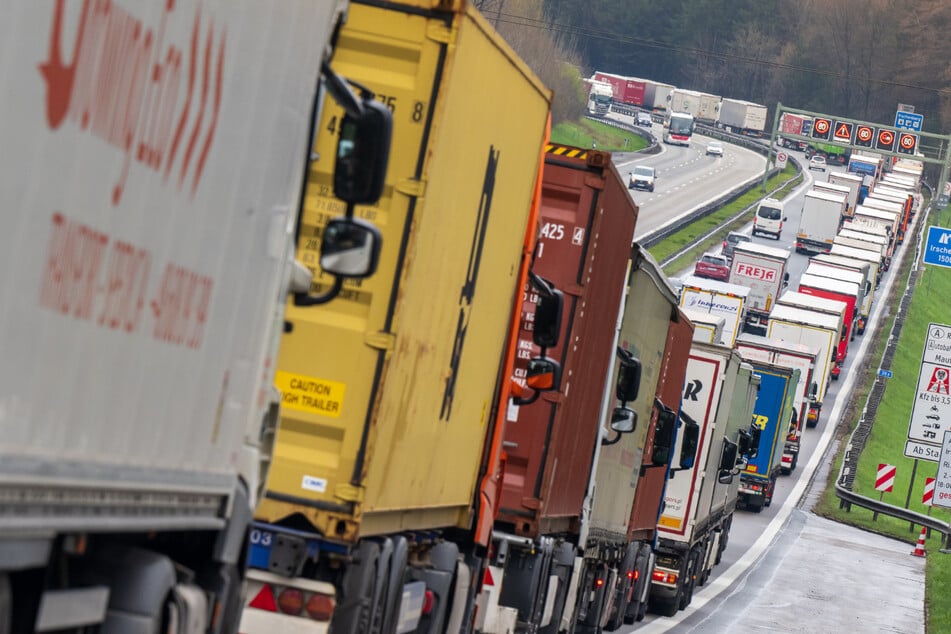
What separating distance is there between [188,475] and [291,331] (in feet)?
8.55

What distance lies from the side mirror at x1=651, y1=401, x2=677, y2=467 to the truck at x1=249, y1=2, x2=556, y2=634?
1023cm

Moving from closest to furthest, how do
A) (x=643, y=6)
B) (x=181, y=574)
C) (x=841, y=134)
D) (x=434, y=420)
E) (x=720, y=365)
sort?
(x=181, y=574)
(x=434, y=420)
(x=720, y=365)
(x=841, y=134)
(x=643, y=6)

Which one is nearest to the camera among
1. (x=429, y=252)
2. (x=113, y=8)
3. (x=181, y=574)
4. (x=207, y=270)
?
(x=113, y=8)

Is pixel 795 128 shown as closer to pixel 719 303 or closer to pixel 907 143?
pixel 907 143

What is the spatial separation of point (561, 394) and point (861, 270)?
232ft

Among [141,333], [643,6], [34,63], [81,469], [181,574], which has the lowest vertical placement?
[181,574]

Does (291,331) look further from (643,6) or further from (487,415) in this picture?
(643,6)

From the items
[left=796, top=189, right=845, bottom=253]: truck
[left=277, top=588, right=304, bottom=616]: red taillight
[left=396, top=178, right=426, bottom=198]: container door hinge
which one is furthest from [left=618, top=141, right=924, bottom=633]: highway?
[left=796, top=189, right=845, bottom=253]: truck

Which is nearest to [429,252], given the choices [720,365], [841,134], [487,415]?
[487,415]

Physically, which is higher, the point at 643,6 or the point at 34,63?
the point at 643,6

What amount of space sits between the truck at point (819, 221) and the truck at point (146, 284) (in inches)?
3679

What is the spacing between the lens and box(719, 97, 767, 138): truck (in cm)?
15462

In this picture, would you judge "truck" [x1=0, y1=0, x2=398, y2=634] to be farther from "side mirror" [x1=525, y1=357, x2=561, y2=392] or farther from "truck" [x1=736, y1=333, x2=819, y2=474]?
"truck" [x1=736, y1=333, x2=819, y2=474]

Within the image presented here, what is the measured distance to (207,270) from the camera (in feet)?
19.6
